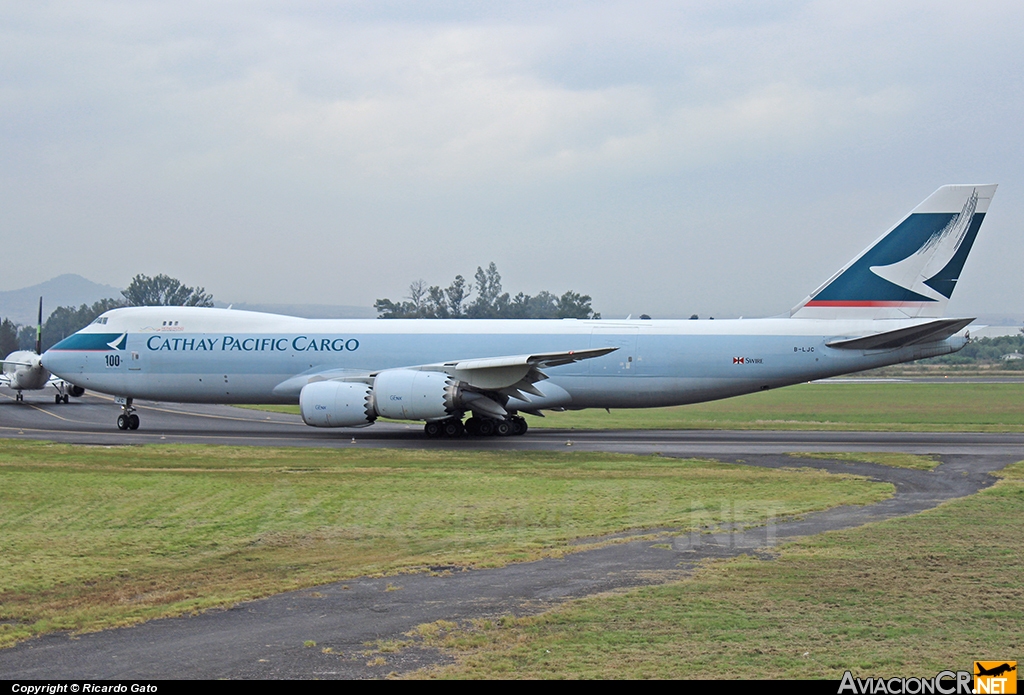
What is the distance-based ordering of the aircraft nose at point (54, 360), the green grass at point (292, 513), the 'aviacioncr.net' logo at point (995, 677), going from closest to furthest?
the 'aviacioncr.net' logo at point (995, 677), the green grass at point (292, 513), the aircraft nose at point (54, 360)

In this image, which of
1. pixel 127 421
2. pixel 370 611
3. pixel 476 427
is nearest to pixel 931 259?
pixel 476 427

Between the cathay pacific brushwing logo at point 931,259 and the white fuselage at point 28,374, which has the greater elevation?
the cathay pacific brushwing logo at point 931,259

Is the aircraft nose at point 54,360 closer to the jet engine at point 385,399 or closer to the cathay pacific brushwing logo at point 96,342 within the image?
the cathay pacific brushwing logo at point 96,342

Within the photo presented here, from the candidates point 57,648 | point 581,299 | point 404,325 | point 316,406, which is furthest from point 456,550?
point 581,299

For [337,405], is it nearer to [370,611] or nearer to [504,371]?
[504,371]

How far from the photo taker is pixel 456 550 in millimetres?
12523

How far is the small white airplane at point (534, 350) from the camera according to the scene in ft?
93.9

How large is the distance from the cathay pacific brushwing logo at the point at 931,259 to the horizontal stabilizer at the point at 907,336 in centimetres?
200

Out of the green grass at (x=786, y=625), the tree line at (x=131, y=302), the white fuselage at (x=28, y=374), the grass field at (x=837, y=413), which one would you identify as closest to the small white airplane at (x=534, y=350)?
the grass field at (x=837, y=413)

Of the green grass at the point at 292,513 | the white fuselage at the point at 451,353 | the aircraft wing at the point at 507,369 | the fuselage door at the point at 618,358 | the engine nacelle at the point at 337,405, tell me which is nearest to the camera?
the green grass at the point at 292,513

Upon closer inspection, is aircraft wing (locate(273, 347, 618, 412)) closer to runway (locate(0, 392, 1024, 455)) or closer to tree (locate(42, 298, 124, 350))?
runway (locate(0, 392, 1024, 455))

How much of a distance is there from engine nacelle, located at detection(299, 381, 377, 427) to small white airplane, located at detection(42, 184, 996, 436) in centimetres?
3

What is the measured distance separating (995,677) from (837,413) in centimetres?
3632

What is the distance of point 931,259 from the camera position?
29969 millimetres
